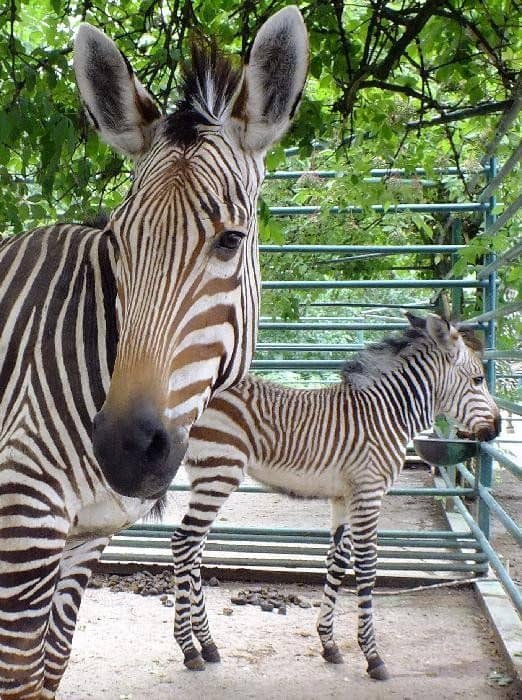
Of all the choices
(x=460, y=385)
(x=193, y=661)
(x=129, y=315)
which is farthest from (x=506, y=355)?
(x=129, y=315)

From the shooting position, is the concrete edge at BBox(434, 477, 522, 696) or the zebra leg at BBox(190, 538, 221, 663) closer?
the concrete edge at BBox(434, 477, 522, 696)

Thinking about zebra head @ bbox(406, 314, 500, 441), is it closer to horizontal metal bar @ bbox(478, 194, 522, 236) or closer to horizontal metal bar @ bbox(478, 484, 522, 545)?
horizontal metal bar @ bbox(478, 484, 522, 545)

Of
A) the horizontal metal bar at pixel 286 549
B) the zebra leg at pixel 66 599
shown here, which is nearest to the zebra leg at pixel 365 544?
the horizontal metal bar at pixel 286 549

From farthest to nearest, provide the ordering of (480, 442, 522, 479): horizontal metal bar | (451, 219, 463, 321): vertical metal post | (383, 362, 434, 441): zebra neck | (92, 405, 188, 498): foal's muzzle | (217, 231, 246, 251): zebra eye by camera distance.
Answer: (451, 219, 463, 321): vertical metal post, (383, 362, 434, 441): zebra neck, (480, 442, 522, 479): horizontal metal bar, (217, 231, 246, 251): zebra eye, (92, 405, 188, 498): foal's muzzle

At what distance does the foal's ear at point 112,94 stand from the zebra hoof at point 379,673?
145 inches

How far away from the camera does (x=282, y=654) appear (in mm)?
4723

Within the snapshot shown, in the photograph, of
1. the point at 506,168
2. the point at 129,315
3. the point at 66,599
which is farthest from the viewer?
the point at 506,168

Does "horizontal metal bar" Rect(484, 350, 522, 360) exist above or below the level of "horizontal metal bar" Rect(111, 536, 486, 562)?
above

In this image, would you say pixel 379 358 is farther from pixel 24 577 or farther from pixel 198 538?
pixel 24 577

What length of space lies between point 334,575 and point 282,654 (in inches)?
23.9

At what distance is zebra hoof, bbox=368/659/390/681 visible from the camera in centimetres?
440

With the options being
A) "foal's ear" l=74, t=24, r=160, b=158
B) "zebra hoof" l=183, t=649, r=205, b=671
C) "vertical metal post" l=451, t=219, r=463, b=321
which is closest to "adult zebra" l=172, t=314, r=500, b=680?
"zebra hoof" l=183, t=649, r=205, b=671

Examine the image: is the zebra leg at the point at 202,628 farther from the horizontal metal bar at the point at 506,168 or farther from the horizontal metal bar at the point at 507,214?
the horizontal metal bar at the point at 506,168

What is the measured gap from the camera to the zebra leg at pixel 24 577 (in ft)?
5.74
